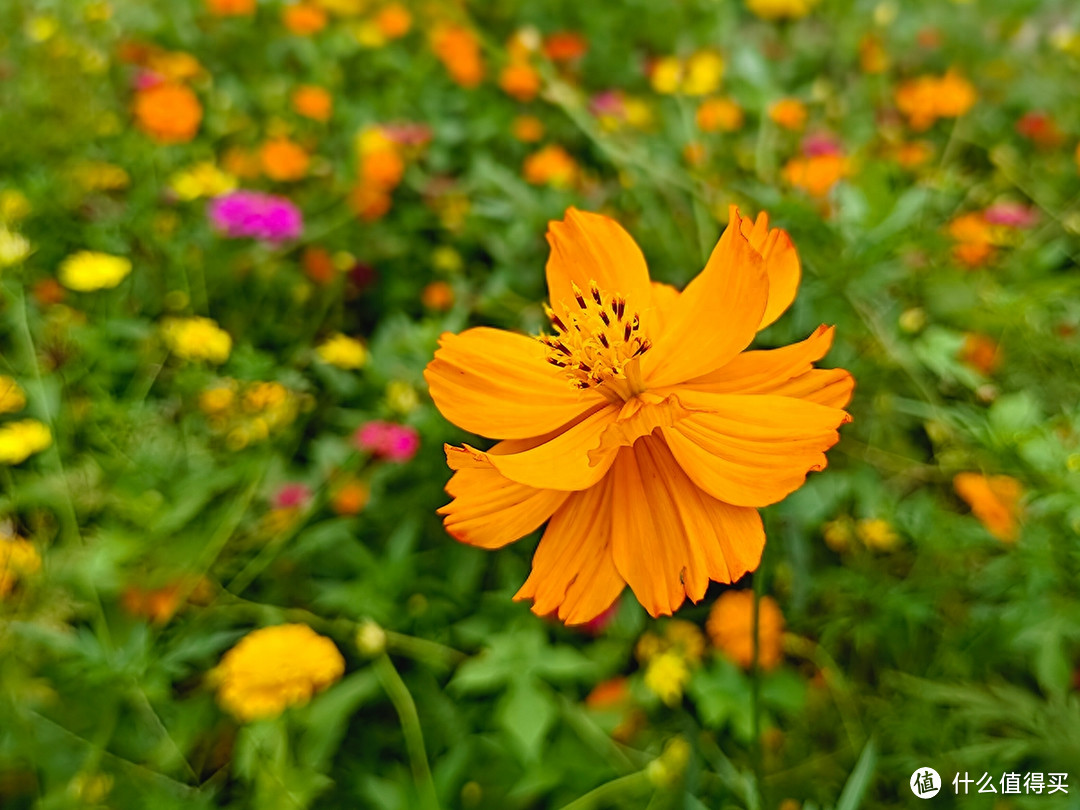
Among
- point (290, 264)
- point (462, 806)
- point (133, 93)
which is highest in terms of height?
point (133, 93)

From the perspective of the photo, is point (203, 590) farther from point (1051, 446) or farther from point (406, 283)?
point (1051, 446)

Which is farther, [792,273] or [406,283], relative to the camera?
[406,283]

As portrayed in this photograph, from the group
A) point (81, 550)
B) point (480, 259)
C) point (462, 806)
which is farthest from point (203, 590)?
point (480, 259)

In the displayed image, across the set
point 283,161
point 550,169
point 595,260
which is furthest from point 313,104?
point 595,260

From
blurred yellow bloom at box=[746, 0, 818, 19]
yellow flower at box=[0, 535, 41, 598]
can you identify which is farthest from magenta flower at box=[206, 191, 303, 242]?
blurred yellow bloom at box=[746, 0, 818, 19]

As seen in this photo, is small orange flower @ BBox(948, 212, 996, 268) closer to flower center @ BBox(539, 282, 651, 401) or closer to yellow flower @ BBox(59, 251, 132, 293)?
flower center @ BBox(539, 282, 651, 401)

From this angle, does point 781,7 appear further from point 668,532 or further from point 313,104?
point 668,532
